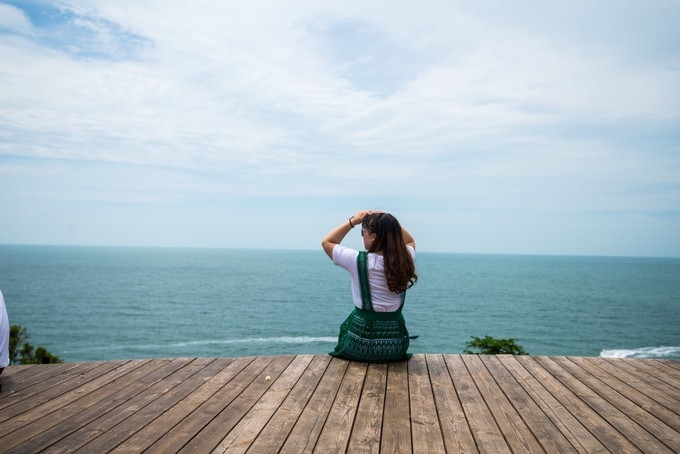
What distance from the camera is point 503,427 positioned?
340cm

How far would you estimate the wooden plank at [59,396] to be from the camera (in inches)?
136

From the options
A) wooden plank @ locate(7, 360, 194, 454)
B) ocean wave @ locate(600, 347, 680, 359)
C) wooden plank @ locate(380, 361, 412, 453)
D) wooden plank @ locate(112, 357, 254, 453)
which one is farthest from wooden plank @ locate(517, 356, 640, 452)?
ocean wave @ locate(600, 347, 680, 359)

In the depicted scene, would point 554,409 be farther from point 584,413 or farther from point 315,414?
point 315,414

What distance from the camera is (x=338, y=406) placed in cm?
377

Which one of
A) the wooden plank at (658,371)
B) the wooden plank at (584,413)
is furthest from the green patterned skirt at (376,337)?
the wooden plank at (658,371)

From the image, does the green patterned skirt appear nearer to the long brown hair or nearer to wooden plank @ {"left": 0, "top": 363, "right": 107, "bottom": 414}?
the long brown hair

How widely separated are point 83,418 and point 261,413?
46.0 inches

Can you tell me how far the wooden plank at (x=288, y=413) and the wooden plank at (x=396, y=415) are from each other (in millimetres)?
582

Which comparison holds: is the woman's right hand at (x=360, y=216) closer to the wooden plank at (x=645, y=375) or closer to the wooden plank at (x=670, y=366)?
the wooden plank at (x=645, y=375)

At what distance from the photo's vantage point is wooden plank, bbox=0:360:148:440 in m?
3.44

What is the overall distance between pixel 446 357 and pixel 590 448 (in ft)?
8.00

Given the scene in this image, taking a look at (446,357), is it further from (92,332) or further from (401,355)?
(92,332)

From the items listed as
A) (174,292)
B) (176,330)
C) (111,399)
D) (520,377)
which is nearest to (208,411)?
(111,399)

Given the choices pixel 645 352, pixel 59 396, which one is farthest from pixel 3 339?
pixel 645 352
